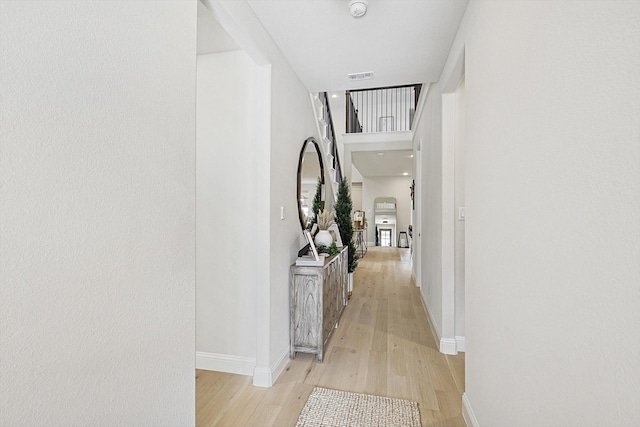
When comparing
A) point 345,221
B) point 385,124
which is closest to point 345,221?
point 345,221

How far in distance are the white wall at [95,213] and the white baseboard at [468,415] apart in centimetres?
142

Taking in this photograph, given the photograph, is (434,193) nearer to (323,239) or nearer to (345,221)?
(323,239)

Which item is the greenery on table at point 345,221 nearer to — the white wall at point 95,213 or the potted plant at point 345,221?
the potted plant at point 345,221

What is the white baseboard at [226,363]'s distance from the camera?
7.79ft

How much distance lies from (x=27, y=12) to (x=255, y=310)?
6.60ft

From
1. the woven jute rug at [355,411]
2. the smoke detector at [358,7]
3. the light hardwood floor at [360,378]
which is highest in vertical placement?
the smoke detector at [358,7]

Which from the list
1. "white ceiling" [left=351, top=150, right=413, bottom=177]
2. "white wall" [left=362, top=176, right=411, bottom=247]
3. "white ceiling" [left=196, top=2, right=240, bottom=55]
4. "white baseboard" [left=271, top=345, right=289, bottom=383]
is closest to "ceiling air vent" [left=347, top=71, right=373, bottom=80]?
"white ceiling" [left=196, top=2, right=240, bottom=55]

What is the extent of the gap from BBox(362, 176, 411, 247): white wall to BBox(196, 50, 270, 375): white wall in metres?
9.55

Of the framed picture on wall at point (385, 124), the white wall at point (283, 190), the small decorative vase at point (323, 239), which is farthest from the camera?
the framed picture on wall at point (385, 124)

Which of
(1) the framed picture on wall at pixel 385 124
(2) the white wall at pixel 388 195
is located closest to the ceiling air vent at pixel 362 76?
(1) the framed picture on wall at pixel 385 124

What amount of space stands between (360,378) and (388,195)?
9.80 metres

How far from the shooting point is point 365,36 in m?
2.19

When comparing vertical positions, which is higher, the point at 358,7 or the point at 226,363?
the point at 358,7

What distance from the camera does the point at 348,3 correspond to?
185cm
